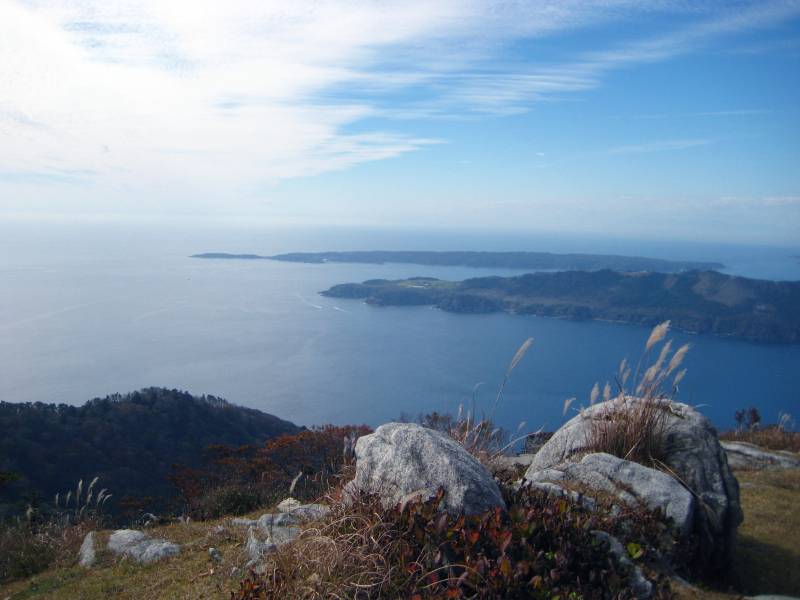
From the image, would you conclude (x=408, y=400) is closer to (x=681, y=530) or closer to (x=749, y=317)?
(x=681, y=530)

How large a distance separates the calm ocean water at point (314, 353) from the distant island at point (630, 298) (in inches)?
124

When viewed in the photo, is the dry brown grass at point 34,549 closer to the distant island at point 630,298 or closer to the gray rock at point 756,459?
the gray rock at point 756,459

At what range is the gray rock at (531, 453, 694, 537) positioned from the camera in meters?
3.64

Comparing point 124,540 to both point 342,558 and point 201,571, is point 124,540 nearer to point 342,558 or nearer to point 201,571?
point 201,571

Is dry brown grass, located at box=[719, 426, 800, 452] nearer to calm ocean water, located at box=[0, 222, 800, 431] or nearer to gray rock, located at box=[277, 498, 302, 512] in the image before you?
calm ocean water, located at box=[0, 222, 800, 431]

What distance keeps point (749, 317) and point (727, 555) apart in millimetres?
69163

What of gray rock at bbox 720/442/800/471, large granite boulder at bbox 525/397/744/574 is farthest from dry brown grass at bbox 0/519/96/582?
gray rock at bbox 720/442/800/471

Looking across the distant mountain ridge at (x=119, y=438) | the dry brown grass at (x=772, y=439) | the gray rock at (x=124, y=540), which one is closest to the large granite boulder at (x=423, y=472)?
the gray rock at (x=124, y=540)

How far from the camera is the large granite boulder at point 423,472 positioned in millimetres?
2852

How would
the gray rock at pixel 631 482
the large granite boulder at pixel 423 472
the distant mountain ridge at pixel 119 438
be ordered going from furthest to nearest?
the distant mountain ridge at pixel 119 438
the gray rock at pixel 631 482
the large granite boulder at pixel 423 472

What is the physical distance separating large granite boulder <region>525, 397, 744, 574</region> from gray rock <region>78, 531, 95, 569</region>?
390 centimetres

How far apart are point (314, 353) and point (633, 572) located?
5254cm

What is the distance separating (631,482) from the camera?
12.8 ft

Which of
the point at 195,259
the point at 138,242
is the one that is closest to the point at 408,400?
the point at 195,259
